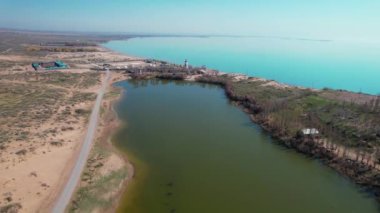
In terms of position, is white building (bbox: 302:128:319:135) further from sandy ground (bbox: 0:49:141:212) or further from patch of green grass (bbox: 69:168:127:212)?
patch of green grass (bbox: 69:168:127:212)

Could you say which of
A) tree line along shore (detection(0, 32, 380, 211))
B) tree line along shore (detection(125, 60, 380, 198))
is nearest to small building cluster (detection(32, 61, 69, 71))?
tree line along shore (detection(0, 32, 380, 211))

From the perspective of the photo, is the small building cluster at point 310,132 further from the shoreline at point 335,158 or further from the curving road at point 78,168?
the curving road at point 78,168

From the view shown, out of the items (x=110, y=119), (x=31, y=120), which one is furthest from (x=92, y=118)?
(x=31, y=120)

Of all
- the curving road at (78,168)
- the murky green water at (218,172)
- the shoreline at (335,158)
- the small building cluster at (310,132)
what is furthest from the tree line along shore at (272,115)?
the murky green water at (218,172)

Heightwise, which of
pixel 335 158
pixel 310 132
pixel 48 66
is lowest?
pixel 335 158

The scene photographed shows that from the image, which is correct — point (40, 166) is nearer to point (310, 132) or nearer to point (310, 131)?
point (310, 132)

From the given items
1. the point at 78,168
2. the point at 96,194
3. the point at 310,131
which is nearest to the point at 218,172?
the point at 96,194

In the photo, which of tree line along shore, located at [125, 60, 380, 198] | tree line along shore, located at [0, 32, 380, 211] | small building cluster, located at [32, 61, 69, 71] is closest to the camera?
tree line along shore, located at [0, 32, 380, 211]

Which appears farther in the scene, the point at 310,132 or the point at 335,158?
the point at 310,132

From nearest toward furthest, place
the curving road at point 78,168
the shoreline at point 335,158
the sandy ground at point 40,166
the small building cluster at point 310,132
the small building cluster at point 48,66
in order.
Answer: the curving road at point 78,168 → the sandy ground at point 40,166 → the shoreline at point 335,158 → the small building cluster at point 310,132 → the small building cluster at point 48,66
